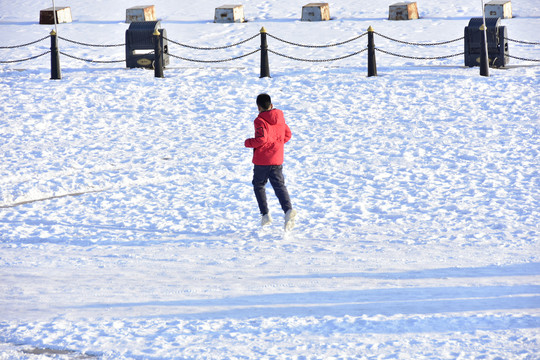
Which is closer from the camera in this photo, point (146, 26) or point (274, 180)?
point (274, 180)

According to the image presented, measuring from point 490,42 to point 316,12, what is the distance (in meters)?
6.62

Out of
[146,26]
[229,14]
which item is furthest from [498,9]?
[146,26]

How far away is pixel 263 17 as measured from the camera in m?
21.0

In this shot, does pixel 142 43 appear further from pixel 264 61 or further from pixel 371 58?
pixel 371 58

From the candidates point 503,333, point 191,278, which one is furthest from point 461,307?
point 191,278

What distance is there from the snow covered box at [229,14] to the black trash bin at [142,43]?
4704 mm

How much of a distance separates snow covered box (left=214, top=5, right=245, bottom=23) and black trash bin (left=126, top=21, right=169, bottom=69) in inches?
185

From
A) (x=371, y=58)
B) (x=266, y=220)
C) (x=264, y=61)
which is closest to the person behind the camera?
(x=266, y=220)

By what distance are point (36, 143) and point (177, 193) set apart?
347 centimetres

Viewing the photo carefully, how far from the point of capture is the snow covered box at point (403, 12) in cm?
1975

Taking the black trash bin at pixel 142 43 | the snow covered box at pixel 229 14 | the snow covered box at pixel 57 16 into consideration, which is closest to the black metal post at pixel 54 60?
the black trash bin at pixel 142 43

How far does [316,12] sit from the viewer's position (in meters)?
20.3

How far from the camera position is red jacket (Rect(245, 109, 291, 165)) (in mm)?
7105

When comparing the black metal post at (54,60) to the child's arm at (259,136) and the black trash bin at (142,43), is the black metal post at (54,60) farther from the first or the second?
the child's arm at (259,136)
